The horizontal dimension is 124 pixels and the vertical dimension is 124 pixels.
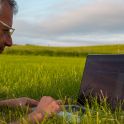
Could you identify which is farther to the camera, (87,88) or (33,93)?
(33,93)

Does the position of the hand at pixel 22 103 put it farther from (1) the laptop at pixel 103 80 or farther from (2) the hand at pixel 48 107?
(2) the hand at pixel 48 107

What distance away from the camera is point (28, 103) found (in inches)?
181

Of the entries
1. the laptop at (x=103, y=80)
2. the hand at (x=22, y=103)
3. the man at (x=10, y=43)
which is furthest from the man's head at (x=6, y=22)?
the laptop at (x=103, y=80)

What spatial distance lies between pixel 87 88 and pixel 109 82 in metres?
0.38

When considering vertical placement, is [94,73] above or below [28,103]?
above

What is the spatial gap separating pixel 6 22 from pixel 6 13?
86 mm

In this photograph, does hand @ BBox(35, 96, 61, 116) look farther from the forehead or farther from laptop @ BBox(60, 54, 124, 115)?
the forehead

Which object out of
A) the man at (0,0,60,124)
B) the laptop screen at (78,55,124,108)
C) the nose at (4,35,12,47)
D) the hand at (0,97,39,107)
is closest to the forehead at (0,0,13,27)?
the man at (0,0,60,124)

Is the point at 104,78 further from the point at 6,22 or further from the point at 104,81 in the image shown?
the point at 6,22

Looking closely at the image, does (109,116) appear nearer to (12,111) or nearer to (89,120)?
Answer: (89,120)

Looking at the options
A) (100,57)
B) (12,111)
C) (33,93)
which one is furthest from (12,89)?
(100,57)

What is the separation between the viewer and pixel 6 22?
4227 mm

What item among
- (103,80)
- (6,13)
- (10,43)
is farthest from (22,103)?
(6,13)

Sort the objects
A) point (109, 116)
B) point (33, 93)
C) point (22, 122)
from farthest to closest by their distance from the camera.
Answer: point (33, 93) → point (109, 116) → point (22, 122)
